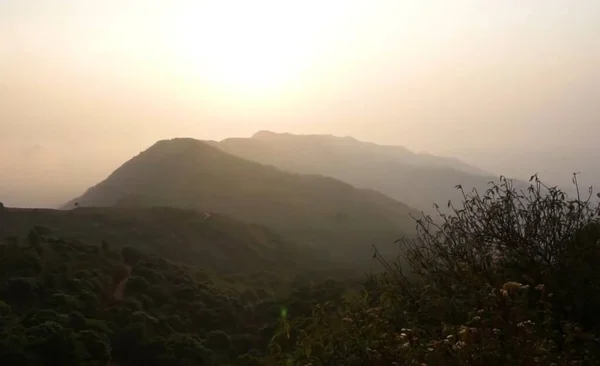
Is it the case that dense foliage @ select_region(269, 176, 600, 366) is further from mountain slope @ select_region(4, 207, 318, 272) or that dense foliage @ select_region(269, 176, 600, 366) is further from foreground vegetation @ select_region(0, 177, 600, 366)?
mountain slope @ select_region(4, 207, 318, 272)

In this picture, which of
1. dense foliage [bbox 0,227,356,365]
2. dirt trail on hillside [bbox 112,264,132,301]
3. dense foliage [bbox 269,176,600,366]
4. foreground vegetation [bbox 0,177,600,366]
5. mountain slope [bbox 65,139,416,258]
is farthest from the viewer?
mountain slope [bbox 65,139,416,258]

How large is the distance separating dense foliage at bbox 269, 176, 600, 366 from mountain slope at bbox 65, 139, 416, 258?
70220 millimetres

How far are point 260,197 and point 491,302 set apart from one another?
94035mm

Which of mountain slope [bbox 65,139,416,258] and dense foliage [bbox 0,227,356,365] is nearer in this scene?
dense foliage [bbox 0,227,356,365]

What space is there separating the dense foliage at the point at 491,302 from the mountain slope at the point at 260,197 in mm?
70220

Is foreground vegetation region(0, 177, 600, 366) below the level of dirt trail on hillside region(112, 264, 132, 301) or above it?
above

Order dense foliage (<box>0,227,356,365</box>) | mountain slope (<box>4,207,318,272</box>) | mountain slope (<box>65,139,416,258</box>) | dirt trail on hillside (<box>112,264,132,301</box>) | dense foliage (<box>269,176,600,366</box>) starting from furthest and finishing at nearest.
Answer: mountain slope (<box>65,139,416,258</box>) → mountain slope (<box>4,207,318,272</box>) → dirt trail on hillside (<box>112,264,132,301</box>) → dense foliage (<box>0,227,356,365</box>) → dense foliage (<box>269,176,600,366</box>)

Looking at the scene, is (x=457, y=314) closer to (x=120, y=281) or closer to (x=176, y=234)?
Answer: (x=120, y=281)

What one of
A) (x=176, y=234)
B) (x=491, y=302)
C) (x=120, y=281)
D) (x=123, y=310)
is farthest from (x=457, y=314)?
(x=176, y=234)

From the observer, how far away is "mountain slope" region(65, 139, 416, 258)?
88.8 metres

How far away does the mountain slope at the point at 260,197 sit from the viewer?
88812mm

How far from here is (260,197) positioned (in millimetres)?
99312

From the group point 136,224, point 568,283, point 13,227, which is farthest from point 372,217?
point 568,283

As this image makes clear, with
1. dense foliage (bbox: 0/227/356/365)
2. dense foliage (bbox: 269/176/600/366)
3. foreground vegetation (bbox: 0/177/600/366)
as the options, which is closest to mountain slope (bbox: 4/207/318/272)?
dense foliage (bbox: 0/227/356/365)
